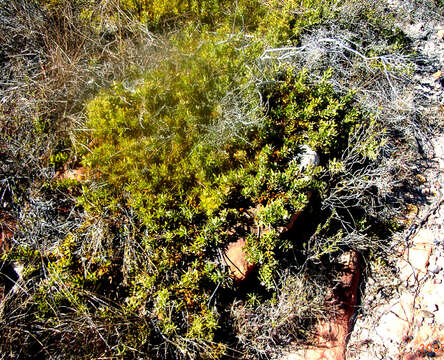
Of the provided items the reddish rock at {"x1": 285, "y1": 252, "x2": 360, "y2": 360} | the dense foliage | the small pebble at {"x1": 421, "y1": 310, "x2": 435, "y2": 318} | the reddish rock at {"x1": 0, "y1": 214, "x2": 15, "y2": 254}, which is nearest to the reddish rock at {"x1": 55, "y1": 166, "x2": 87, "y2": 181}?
the dense foliage

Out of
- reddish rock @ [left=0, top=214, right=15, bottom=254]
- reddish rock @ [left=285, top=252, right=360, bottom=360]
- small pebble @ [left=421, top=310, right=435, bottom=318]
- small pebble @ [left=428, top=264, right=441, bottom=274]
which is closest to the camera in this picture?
reddish rock @ [left=0, top=214, right=15, bottom=254]

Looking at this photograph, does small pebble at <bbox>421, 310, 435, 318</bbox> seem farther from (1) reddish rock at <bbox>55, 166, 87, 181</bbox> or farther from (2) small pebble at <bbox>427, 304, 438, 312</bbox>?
(1) reddish rock at <bbox>55, 166, 87, 181</bbox>

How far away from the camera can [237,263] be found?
2922 mm

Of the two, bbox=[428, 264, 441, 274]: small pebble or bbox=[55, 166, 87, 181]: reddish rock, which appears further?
bbox=[428, 264, 441, 274]: small pebble

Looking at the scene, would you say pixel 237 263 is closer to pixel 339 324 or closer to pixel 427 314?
pixel 339 324

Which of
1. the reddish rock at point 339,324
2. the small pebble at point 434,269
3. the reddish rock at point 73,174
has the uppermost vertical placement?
the reddish rock at point 73,174

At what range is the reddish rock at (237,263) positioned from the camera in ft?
9.53

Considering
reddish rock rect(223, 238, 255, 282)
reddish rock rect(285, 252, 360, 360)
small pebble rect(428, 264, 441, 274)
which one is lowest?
reddish rock rect(285, 252, 360, 360)

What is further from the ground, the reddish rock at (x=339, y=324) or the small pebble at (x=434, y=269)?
the small pebble at (x=434, y=269)

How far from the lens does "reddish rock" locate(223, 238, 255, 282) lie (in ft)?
9.53

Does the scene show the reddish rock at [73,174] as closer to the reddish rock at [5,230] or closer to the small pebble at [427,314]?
the reddish rock at [5,230]

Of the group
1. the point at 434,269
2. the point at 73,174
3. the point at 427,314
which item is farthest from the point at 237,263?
the point at 434,269

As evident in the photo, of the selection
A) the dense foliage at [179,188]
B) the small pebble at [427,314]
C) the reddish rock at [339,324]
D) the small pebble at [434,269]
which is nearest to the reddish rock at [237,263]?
the dense foliage at [179,188]

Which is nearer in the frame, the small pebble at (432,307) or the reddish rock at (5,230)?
the reddish rock at (5,230)
